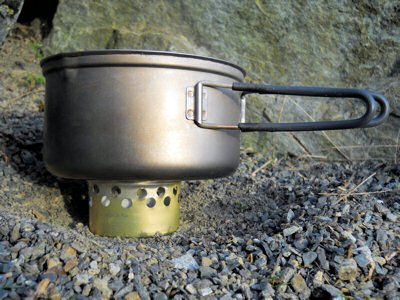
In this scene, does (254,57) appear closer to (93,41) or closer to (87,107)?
(93,41)

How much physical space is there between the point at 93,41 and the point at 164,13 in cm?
42

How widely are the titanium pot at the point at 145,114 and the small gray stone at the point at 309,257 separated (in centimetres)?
33

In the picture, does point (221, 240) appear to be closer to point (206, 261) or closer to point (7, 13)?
point (206, 261)

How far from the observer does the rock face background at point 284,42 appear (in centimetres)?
190

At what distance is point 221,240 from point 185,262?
0.21 metres

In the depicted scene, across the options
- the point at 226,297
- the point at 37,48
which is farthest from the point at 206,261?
the point at 37,48

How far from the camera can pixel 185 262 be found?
987mm

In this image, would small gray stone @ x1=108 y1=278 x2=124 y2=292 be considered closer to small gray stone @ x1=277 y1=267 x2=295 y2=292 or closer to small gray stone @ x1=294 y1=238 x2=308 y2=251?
small gray stone @ x1=277 y1=267 x2=295 y2=292

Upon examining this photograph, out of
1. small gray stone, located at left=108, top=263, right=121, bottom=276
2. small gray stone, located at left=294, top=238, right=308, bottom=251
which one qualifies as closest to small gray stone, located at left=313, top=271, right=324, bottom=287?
small gray stone, located at left=294, top=238, right=308, bottom=251

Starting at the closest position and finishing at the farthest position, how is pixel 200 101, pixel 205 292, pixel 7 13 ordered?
pixel 205 292
pixel 200 101
pixel 7 13

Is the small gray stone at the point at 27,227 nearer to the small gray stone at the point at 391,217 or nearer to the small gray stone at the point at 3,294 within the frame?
the small gray stone at the point at 3,294

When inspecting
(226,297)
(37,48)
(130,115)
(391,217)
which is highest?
(37,48)

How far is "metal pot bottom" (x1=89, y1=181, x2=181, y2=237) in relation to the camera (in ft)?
3.94

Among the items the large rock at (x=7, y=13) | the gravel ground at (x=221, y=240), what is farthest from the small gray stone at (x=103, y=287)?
the large rock at (x=7, y=13)
